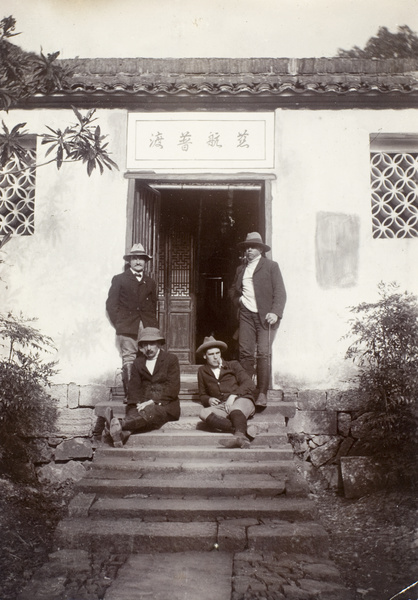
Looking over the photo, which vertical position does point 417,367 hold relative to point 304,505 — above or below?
above

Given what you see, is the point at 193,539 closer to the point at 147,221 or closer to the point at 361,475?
the point at 361,475

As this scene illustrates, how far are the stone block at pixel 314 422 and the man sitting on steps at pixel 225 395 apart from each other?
0.96 metres

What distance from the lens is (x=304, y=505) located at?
4.41 meters

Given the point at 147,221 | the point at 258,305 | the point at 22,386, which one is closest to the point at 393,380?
the point at 258,305

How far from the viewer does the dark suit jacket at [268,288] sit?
255 inches

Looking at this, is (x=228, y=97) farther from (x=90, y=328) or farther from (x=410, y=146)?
(x=90, y=328)

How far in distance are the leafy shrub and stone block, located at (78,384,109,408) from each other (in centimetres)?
40

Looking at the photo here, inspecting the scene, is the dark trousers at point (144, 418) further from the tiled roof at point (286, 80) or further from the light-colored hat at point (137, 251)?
the tiled roof at point (286, 80)

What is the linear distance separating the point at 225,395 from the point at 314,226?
8.86ft

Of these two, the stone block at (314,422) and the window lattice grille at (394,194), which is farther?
the window lattice grille at (394,194)

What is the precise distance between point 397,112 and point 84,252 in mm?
4803

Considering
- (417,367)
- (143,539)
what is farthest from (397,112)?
(143,539)

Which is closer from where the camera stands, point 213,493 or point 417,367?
point 213,493

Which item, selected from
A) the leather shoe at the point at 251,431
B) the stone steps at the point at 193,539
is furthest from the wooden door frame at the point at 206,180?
the stone steps at the point at 193,539
